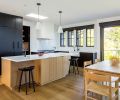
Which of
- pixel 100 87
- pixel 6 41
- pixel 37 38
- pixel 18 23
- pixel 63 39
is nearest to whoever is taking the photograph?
pixel 100 87

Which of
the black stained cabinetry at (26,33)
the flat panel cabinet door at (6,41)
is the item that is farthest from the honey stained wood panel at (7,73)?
the black stained cabinetry at (26,33)

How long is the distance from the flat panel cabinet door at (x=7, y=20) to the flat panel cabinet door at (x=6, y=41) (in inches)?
6.3

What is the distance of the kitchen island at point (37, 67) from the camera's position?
3.43 meters

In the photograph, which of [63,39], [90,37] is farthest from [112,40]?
[63,39]

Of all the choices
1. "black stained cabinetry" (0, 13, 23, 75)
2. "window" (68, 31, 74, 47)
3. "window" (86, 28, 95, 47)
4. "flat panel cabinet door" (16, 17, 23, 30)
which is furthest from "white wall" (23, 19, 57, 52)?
"window" (86, 28, 95, 47)

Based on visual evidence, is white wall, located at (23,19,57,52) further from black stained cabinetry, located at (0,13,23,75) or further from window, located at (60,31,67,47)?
black stained cabinetry, located at (0,13,23,75)

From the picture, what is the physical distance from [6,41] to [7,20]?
85 cm

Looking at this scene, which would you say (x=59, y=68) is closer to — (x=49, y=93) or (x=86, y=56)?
(x=49, y=93)

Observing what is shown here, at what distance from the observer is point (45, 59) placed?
12.4ft

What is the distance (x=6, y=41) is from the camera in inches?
191

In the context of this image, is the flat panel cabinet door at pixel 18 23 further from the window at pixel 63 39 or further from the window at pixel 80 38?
the window at pixel 80 38

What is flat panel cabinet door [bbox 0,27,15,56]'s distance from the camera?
4727 millimetres

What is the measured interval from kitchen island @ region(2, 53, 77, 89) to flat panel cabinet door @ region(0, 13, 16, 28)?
175 centimetres

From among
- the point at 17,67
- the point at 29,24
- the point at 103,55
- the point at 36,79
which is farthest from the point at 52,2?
the point at 103,55
